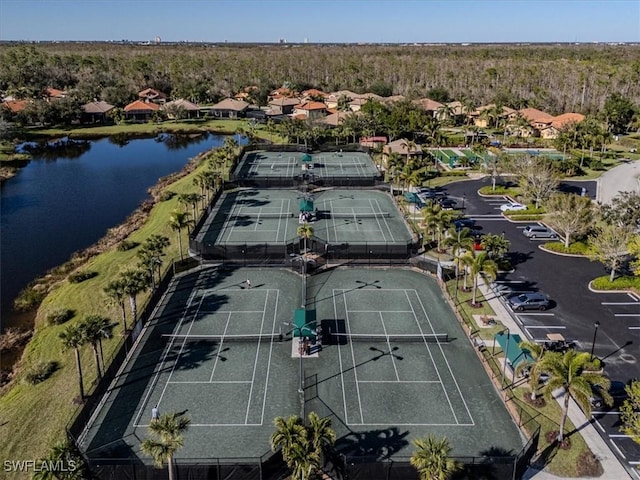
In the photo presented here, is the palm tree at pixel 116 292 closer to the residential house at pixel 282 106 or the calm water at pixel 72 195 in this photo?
the calm water at pixel 72 195

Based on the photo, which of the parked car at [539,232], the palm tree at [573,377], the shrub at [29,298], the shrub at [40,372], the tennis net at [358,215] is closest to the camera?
the palm tree at [573,377]

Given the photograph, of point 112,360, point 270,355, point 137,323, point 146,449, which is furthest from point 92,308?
point 146,449

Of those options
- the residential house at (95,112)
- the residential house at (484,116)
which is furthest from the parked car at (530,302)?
the residential house at (95,112)

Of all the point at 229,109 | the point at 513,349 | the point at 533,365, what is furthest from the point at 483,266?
the point at 229,109

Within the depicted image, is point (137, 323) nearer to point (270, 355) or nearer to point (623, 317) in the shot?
point (270, 355)

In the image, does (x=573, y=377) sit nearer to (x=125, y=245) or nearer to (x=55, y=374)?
→ (x=55, y=374)

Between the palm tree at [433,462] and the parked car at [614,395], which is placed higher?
the palm tree at [433,462]

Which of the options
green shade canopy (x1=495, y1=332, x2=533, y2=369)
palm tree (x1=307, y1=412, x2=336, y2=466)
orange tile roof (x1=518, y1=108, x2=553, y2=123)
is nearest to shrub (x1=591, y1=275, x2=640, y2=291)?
green shade canopy (x1=495, y1=332, x2=533, y2=369)
